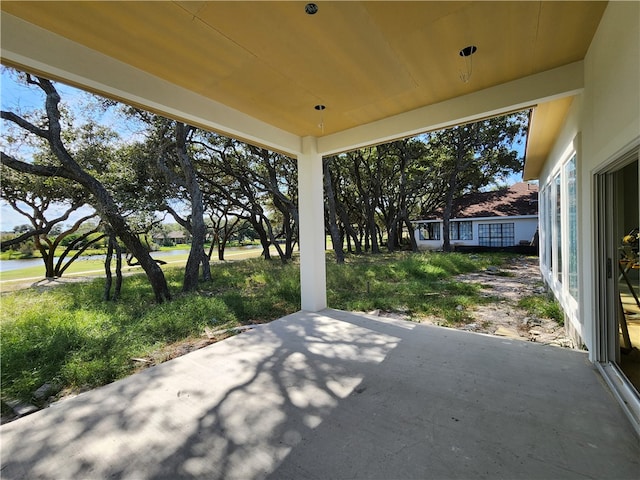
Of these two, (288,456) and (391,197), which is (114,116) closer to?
(288,456)

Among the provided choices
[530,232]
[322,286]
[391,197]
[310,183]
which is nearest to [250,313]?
[322,286]

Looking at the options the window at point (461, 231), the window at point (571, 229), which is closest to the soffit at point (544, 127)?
the window at point (571, 229)

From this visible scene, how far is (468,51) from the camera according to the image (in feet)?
7.15

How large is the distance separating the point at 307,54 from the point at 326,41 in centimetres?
20

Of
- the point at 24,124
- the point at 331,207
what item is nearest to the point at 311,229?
the point at 24,124

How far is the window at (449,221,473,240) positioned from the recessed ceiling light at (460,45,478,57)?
15.2m

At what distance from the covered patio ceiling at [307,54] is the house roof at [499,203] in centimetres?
1336

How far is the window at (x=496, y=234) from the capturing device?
1439 centimetres

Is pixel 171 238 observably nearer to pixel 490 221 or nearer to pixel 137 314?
pixel 137 314

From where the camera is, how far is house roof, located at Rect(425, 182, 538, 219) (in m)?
14.5

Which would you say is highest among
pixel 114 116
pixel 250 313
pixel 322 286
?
pixel 114 116

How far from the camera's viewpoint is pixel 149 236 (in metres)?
5.82

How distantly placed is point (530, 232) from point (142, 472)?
1671 cm

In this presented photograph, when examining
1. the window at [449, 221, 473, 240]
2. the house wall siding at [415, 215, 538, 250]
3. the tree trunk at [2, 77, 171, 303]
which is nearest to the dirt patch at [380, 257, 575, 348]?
the tree trunk at [2, 77, 171, 303]
